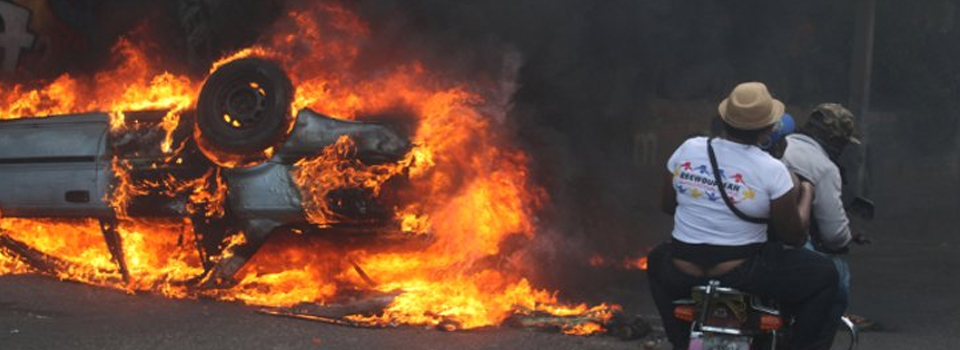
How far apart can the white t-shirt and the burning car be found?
310 cm

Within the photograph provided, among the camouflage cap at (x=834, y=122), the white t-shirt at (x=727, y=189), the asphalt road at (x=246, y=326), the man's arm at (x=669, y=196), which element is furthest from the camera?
the asphalt road at (x=246, y=326)

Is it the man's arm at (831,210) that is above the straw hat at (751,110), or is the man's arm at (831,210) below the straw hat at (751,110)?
below

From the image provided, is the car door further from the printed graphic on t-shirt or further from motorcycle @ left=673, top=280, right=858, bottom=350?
motorcycle @ left=673, top=280, right=858, bottom=350

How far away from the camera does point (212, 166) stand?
23.2 ft

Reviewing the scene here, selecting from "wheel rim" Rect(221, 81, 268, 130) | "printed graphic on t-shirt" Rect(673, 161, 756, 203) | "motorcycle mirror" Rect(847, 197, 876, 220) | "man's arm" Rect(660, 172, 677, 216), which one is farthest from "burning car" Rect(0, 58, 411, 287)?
"motorcycle mirror" Rect(847, 197, 876, 220)

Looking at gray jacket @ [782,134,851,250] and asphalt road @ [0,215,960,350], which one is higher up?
gray jacket @ [782,134,851,250]

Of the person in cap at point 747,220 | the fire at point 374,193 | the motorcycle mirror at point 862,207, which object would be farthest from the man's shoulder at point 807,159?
the fire at point 374,193

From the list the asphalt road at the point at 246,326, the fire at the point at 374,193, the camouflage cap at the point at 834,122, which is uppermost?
the camouflage cap at the point at 834,122

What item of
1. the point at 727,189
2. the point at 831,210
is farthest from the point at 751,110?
the point at 831,210

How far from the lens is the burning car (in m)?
6.70

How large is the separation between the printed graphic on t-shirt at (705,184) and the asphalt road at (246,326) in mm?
2061

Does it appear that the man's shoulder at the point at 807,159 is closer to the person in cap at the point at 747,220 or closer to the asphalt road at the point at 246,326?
the person in cap at the point at 747,220

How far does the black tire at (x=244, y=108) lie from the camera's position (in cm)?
685

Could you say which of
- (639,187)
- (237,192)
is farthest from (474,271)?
(639,187)
